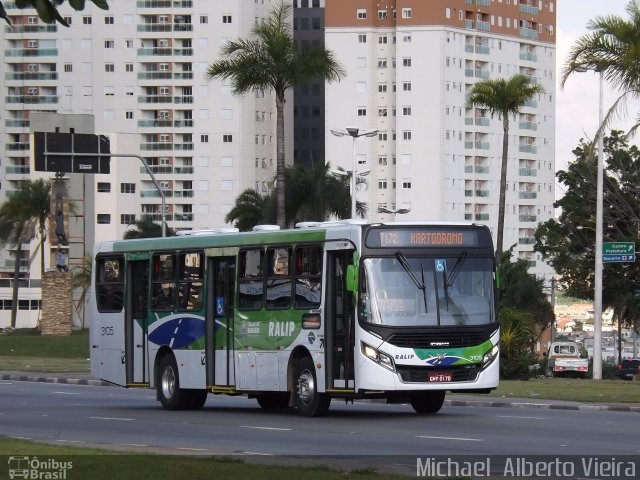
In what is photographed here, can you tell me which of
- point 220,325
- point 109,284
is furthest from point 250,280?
point 109,284

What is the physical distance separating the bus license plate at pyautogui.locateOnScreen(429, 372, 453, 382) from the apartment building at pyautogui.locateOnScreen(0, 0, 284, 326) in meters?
126

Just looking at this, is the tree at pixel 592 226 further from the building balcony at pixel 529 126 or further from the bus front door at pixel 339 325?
the building balcony at pixel 529 126

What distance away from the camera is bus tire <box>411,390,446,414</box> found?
28.1 metres

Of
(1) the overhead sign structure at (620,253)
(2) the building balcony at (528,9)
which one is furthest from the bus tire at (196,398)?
(2) the building balcony at (528,9)

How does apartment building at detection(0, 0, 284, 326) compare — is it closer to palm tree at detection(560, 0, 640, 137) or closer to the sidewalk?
palm tree at detection(560, 0, 640, 137)

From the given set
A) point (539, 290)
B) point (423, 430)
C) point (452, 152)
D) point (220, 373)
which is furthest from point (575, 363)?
point (452, 152)

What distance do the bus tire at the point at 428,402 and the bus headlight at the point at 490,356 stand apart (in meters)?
1.85

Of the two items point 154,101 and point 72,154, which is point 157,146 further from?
point 72,154

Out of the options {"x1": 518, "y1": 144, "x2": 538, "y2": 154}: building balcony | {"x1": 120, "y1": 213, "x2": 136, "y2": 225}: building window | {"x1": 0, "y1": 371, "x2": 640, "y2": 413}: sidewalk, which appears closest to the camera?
{"x1": 0, "y1": 371, "x2": 640, "y2": 413}: sidewalk

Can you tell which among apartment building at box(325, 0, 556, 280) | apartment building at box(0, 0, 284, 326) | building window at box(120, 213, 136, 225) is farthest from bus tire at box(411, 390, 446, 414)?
apartment building at box(325, 0, 556, 280)

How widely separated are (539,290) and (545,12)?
68.0 metres

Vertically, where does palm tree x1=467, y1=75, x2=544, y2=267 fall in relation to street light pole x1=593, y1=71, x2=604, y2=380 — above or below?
above

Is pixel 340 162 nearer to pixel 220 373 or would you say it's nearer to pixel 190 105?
pixel 190 105

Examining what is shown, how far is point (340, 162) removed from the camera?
6235 inches
